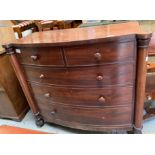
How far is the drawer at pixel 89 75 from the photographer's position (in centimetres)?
109

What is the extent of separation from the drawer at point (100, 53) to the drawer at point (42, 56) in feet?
0.28

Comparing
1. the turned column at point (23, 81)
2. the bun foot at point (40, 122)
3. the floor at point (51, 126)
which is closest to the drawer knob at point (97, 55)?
the turned column at point (23, 81)

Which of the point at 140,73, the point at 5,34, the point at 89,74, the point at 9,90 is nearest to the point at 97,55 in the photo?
the point at 89,74

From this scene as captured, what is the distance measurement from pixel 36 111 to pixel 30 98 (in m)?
0.17

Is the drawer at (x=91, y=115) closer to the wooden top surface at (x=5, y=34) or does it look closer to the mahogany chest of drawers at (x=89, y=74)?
the mahogany chest of drawers at (x=89, y=74)

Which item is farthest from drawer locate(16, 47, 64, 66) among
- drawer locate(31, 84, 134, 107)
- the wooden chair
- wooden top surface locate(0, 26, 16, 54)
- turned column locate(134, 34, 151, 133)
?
the wooden chair

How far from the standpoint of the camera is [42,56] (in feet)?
4.00

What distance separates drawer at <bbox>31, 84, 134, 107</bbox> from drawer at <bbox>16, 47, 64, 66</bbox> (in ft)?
0.75

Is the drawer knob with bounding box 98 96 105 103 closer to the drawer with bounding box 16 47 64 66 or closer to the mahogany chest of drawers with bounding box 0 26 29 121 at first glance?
the drawer with bounding box 16 47 64 66

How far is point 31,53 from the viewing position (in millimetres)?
1257
